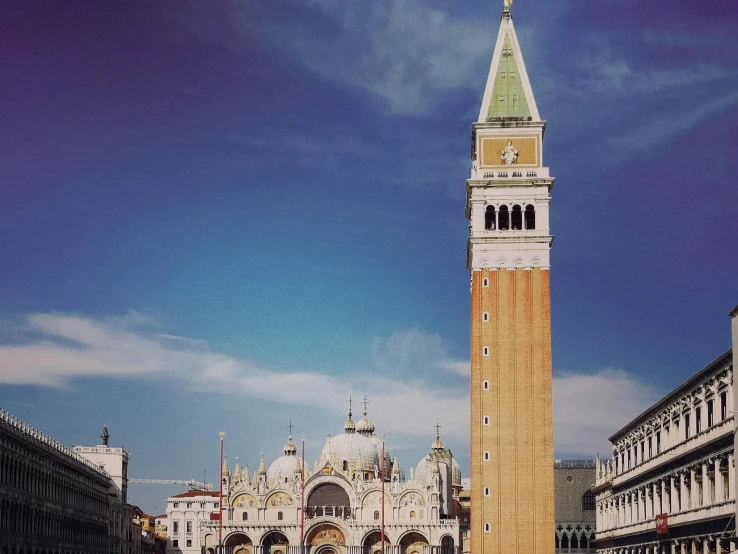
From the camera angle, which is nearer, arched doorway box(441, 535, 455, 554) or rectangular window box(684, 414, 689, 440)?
rectangular window box(684, 414, 689, 440)

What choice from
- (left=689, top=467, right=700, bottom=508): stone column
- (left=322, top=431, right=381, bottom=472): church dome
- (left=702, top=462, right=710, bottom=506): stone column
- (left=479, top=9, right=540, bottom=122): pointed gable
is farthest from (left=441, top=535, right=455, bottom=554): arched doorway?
(left=702, top=462, right=710, bottom=506): stone column

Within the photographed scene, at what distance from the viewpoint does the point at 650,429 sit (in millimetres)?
61344

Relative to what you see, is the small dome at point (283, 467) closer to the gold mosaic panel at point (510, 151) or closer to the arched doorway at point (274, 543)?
the arched doorway at point (274, 543)

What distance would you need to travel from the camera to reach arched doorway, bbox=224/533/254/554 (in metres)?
126

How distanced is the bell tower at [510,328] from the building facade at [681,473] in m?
6.22

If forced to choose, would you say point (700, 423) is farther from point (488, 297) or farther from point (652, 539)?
point (488, 297)

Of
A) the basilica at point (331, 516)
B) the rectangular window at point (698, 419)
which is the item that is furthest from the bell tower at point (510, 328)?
the basilica at point (331, 516)

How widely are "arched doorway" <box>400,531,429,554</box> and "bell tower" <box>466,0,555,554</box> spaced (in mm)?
48497

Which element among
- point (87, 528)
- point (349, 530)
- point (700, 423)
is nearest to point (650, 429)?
point (700, 423)

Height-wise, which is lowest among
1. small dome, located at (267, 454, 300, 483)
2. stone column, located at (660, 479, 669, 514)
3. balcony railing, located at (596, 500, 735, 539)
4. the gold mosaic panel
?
balcony railing, located at (596, 500, 735, 539)

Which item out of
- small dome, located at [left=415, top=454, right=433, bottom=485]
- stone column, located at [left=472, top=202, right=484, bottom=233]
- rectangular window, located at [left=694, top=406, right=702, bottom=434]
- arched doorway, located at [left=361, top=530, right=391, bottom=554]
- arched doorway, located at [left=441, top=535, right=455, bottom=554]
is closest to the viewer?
rectangular window, located at [left=694, top=406, right=702, bottom=434]

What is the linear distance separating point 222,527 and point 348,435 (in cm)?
2467

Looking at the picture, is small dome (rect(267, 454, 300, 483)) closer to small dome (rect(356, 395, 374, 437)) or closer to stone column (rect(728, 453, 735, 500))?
small dome (rect(356, 395, 374, 437))

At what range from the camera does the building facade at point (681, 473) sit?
4543cm
